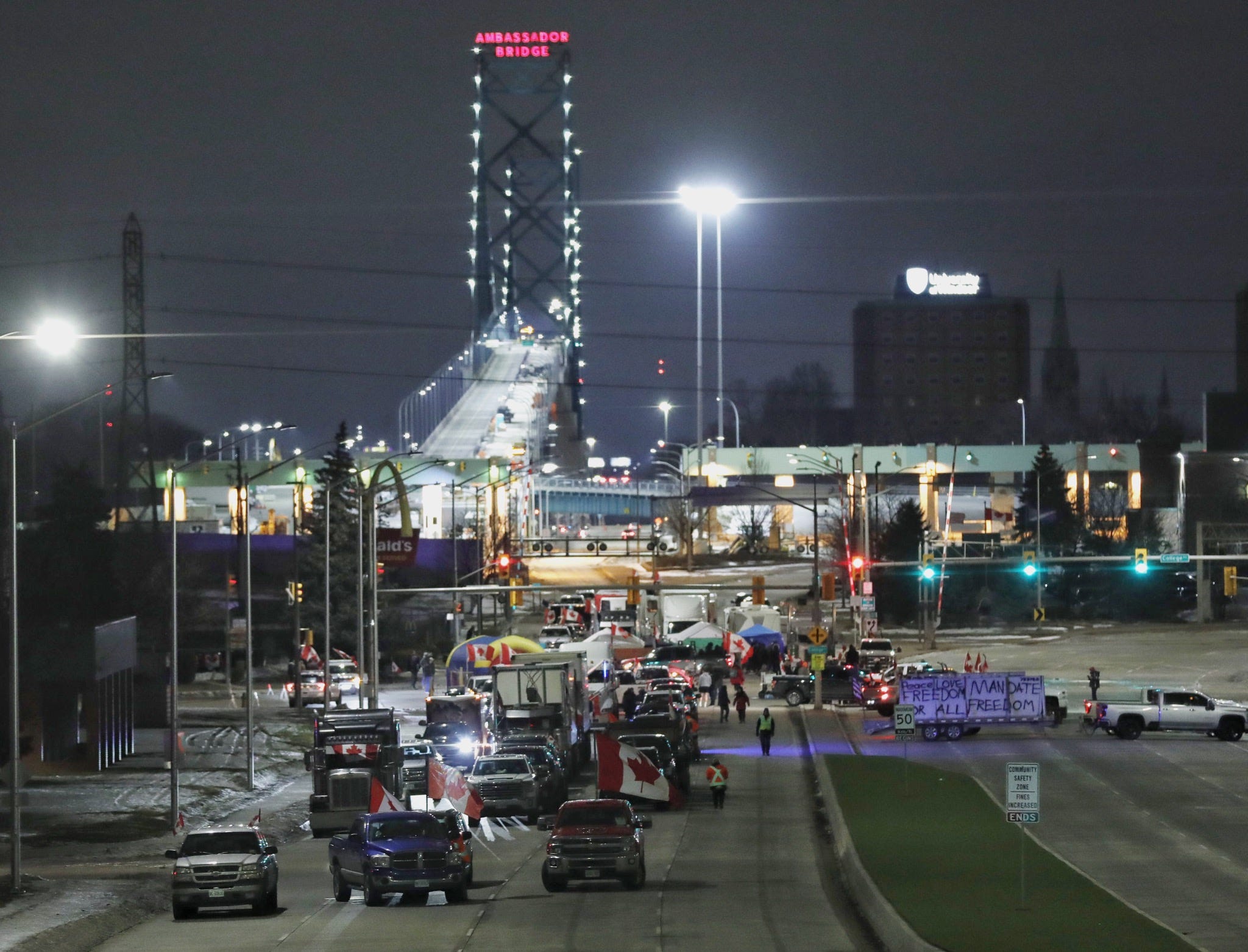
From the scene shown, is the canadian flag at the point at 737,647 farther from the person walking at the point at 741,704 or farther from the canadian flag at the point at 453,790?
the canadian flag at the point at 453,790

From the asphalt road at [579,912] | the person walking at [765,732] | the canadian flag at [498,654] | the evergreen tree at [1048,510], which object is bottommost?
the person walking at [765,732]

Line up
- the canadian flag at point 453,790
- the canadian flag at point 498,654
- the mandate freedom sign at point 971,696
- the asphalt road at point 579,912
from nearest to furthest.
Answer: the asphalt road at point 579,912 → the canadian flag at point 453,790 → the mandate freedom sign at point 971,696 → the canadian flag at point 498,654

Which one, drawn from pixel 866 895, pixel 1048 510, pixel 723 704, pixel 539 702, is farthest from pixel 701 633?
pixel 866 895

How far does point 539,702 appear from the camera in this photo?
4578 cm

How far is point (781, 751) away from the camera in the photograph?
51.7 m

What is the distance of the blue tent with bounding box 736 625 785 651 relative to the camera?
79.1 meters

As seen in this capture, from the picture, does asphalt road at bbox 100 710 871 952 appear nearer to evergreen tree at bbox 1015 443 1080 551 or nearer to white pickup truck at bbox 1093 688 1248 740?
white pickup truck at bbox 1093 688 1248 740

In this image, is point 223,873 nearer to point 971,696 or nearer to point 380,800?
point 380,800

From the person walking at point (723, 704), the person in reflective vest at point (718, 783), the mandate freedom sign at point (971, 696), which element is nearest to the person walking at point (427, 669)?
the person walking at point (723, 704)

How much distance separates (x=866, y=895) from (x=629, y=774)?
13.9 m

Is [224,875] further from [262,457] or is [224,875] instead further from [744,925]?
[262,457]

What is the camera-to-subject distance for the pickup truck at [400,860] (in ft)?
85.6

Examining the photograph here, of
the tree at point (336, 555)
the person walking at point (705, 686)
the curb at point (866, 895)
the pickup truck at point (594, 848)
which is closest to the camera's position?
the curb at point (866, 895)

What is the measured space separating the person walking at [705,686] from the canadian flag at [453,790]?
33.7m
